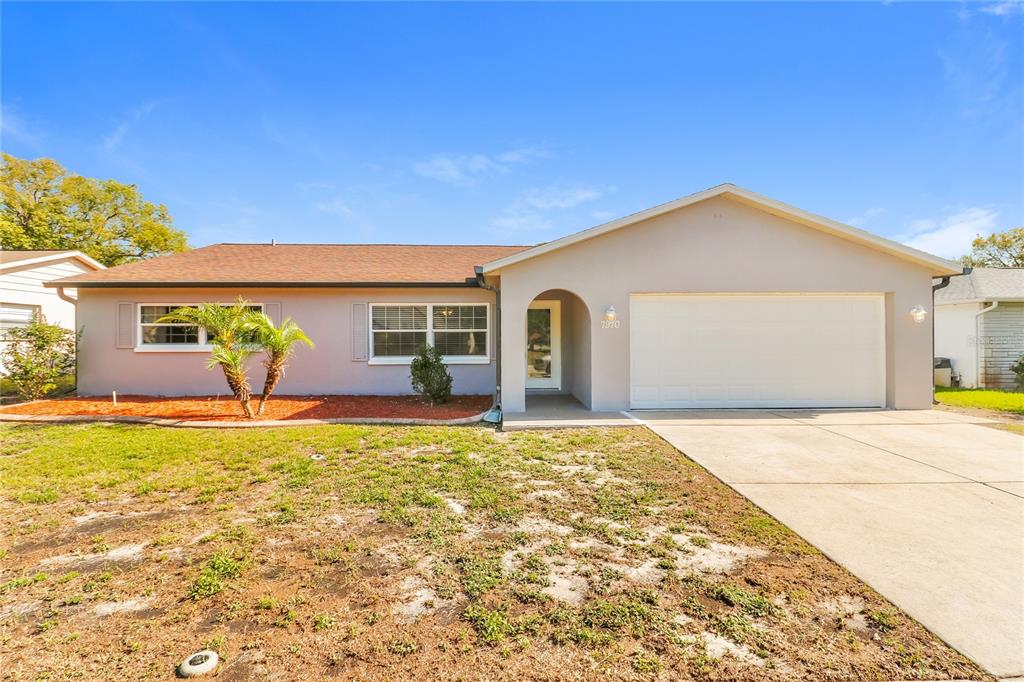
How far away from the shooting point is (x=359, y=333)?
1076 centimetres

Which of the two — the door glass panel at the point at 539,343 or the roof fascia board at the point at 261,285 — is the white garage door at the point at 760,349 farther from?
the roof fascia board at the point at 261,285

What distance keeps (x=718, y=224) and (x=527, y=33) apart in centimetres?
700

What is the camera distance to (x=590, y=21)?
10375 mm

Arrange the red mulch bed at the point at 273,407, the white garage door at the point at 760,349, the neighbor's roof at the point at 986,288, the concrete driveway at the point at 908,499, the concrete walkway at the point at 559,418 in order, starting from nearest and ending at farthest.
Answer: the concrete driveway at the point at 908,499 < the concrete walkway at the point at 559,418 < the red mulch bed at the point at 273,407 < the white garage door at the point at 760,349 < the neighbor's roof at the point at 986,288

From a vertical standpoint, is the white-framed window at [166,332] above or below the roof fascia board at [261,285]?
below

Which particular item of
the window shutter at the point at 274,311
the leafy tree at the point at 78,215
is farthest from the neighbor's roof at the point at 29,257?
the leafy tree at the point at 78,215

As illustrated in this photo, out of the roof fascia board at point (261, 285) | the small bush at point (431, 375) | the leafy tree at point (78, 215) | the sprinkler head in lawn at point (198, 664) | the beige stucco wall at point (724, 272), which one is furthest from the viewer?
the leafy tree at point (78, 215)

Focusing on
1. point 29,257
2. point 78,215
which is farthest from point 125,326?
point 78,215

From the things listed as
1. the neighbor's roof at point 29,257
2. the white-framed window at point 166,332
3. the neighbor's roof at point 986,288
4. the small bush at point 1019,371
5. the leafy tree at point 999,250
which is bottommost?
the small bush at point 1019,371

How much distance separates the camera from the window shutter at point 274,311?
1070 cm

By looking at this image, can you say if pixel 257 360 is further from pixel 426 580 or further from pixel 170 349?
pixel 426 580

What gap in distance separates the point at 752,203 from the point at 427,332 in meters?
7.84

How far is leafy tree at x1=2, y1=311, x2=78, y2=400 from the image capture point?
A: 987cm

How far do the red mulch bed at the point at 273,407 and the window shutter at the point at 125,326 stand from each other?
1.31m
